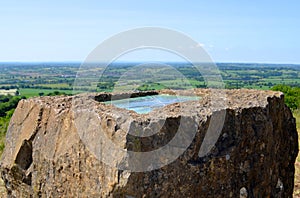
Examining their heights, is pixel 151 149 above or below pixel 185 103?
below

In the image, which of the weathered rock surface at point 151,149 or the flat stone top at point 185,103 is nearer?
the weathered rock surface at point 151,149

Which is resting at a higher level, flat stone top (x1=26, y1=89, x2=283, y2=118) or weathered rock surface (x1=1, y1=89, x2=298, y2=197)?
flat stone top (x1=26, y1=89, x2=283, y2=118)

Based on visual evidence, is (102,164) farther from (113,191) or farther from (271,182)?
(271,182)

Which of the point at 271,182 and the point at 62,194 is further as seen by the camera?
the point at 271,182

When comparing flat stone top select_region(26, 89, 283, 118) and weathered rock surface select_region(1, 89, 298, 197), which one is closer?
weathered rock surface select_region(1, 89, 298, 197)

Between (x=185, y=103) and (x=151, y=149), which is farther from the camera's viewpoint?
(x=185, y=103)

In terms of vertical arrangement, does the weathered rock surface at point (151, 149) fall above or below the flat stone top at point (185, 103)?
below

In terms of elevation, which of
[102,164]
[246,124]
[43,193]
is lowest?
[43,193]

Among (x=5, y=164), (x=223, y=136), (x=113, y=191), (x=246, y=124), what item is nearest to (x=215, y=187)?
(x=223, y=136)
